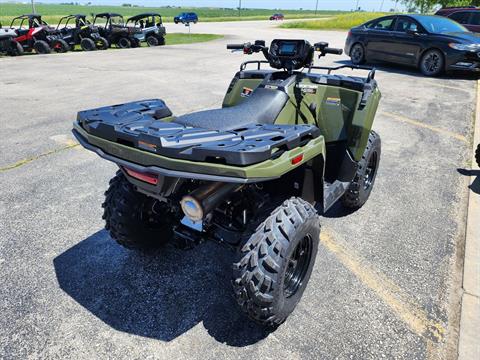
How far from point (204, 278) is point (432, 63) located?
10706mm

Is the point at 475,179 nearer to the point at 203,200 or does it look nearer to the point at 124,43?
the point at 203,200

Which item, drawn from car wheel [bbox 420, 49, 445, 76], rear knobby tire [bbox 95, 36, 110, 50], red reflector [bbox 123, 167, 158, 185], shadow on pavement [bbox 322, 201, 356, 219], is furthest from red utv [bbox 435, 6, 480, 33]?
red reflector [bbox 123, 167, 158, 185]

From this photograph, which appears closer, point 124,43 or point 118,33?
point 118,33

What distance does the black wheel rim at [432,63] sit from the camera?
34.7 ft

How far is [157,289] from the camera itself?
107 inches

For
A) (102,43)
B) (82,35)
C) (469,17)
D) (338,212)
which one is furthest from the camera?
(102,43)

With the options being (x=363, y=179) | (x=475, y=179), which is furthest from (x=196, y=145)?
(x=475, y=179)

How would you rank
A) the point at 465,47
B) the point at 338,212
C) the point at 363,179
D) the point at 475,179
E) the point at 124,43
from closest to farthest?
the point at 363,179
the point at 338,212
the point at 475,179
the point at 465,47
the point at 124,43

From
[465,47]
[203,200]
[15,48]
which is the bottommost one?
[15,48]

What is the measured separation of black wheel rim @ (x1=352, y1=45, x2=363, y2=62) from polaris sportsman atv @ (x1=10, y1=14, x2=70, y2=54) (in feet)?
39.3

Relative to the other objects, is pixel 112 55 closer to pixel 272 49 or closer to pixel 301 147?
pixel 272 49

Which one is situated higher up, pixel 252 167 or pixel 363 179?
pixel 252 167

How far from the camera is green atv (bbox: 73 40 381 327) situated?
181 cm

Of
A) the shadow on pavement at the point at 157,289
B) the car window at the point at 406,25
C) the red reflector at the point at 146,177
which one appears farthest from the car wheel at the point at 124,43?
the red reflector at the point at 146,177
